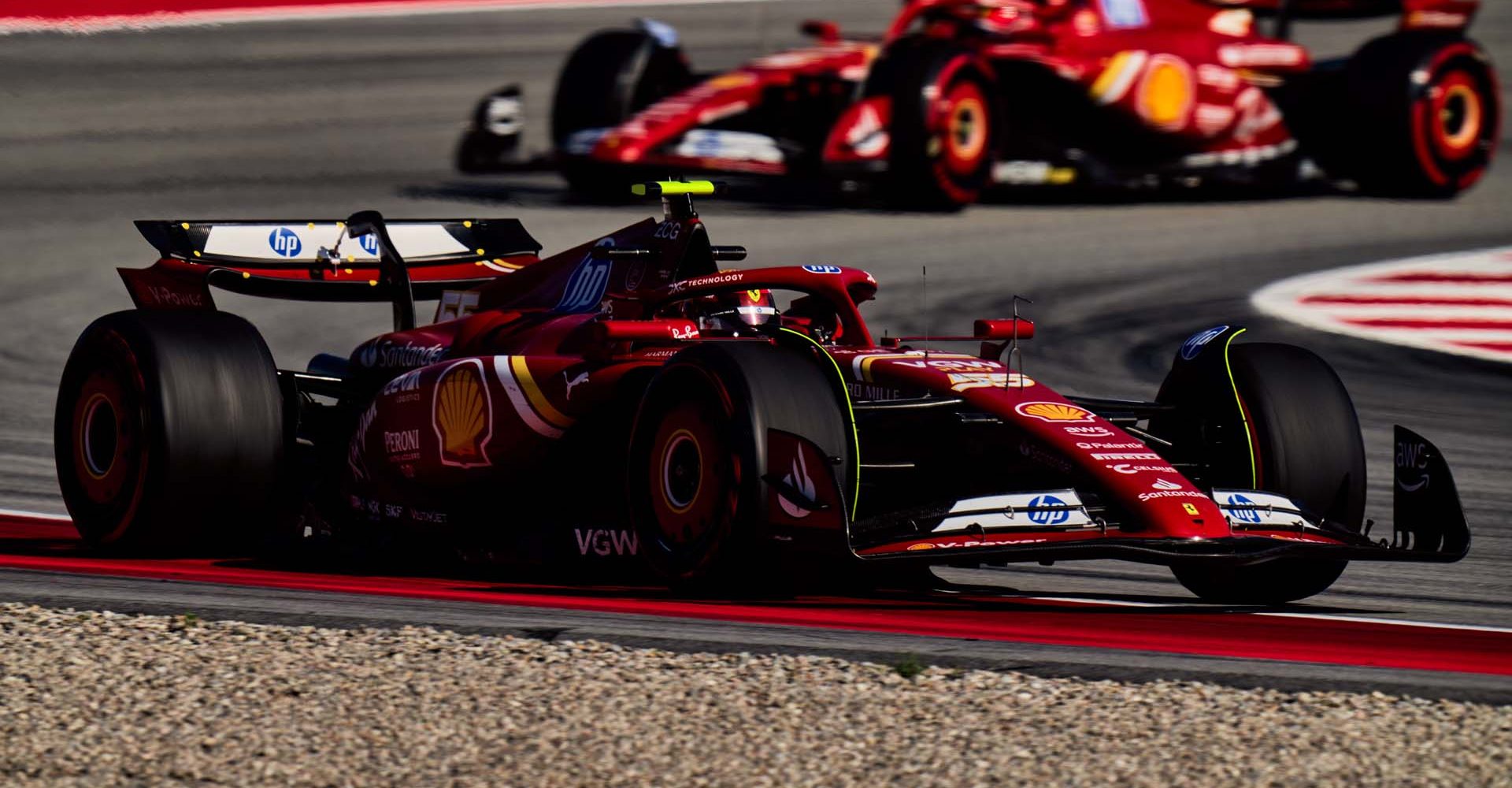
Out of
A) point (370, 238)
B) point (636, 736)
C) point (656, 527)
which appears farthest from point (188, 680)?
point (370, 238)

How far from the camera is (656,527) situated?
7.22 meters

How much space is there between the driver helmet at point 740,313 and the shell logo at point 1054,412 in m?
1.26

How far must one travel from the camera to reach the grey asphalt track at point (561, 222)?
11.5 m

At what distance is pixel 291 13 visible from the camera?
26984 mm

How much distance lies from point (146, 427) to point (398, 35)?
19.8 metres

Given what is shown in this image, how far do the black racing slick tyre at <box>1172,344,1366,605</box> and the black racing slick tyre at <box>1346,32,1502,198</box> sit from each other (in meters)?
11.4

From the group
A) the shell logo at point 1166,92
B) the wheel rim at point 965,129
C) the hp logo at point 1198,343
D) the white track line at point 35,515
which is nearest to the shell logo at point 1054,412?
the hp logo at point 1198,343

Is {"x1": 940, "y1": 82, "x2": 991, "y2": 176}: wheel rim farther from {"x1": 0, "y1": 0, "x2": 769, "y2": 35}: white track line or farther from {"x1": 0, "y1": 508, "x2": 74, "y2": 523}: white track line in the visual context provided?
{"x1": 0, "y1": 0, "x2": 769, "y2": 35}: white track line

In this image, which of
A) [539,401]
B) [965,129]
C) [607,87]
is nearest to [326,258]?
[539,401]

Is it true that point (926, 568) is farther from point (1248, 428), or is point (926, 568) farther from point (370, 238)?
point (370, 238)

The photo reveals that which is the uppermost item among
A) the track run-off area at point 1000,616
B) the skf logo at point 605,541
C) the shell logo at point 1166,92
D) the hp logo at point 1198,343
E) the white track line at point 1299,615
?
the shell logo at point 1166,92

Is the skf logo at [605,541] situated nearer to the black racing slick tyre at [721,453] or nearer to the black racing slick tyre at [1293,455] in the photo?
the black racing slick tyre at [721,453]

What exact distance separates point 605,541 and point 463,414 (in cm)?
78

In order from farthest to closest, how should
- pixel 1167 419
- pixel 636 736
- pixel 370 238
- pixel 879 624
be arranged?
pixel 370 238, pixel 1167 419, pixel 879 624, pixel 636 736
